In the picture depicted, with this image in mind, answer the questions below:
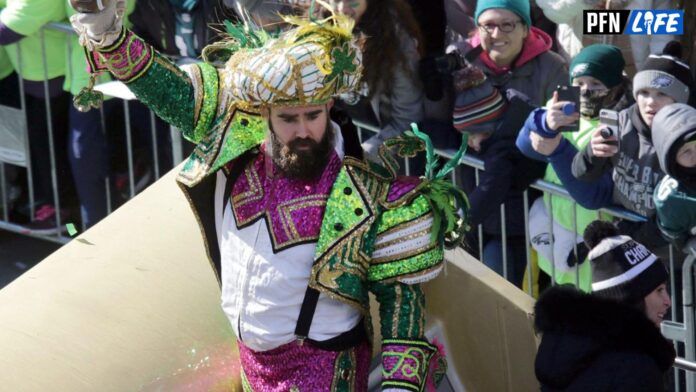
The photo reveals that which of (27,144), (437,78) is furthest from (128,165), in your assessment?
(437,78)

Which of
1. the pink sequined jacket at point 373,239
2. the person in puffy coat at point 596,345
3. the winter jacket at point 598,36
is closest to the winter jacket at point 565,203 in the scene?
the winter jacket at point 598,36

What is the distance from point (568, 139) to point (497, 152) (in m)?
0.31

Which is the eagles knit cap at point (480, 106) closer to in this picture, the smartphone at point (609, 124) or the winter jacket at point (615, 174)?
the winter jacket at point (615, 174)

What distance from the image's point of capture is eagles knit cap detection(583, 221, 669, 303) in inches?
163

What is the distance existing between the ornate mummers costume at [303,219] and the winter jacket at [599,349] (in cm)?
33

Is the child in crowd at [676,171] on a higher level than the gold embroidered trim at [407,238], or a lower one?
lower

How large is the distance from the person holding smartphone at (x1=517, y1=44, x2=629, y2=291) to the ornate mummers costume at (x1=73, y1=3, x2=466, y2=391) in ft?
3.90

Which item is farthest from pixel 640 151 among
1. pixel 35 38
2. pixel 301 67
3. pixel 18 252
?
pixel 18 252

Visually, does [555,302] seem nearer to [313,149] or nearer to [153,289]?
[313,149]

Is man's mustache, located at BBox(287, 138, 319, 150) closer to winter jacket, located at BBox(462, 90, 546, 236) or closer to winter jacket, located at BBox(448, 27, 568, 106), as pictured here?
winter jacket, located at BBox(462, 90, 546, 236)

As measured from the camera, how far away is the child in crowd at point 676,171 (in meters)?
4.66

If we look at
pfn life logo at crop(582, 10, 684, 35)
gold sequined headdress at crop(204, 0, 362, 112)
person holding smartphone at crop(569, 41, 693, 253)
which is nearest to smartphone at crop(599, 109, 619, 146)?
person holding smartphone at crop(569, 41, 693, 253)

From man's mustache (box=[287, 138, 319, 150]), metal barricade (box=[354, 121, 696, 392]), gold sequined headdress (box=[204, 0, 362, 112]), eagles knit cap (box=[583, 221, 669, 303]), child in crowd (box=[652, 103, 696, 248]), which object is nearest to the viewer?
gold sequined headdress (box=[204, 0, 362, 112])

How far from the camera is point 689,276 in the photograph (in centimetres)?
492
